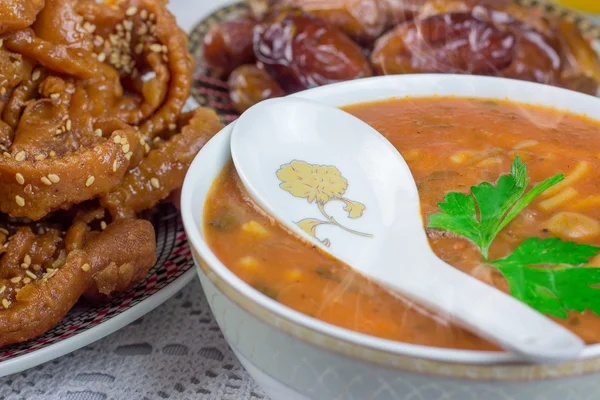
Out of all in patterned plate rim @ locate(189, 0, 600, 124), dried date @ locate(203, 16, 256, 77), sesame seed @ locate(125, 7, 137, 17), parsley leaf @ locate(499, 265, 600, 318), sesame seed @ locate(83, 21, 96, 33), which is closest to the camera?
parsley leaf @ locate(499, 265, 600, 318)

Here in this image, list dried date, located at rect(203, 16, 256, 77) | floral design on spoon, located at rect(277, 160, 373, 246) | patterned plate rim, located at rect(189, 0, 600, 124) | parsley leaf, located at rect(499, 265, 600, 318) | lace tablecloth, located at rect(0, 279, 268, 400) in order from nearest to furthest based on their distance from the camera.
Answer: parsley leaf, located at rect(499, 265, 600, 318) < floral design on spoon, located at rect(277, 160, 373, 246) < lace tablecloth, located at rect(0, 279, 268, 400) < patterned plate rim, located at rect(189, 0, 600, 124) < dried date, located at rect(203, 16, 256, 77)

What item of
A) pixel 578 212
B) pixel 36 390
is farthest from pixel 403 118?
pixel 36 390

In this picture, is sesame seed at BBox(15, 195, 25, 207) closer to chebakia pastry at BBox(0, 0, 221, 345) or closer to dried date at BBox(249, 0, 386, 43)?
chebakia pastry at BBox(0, 0, 221, 345)

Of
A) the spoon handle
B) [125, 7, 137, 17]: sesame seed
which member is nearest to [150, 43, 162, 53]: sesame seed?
[125, 7, 137, 17]: sesame seed

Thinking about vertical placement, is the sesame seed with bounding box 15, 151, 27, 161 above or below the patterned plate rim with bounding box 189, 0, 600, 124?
above

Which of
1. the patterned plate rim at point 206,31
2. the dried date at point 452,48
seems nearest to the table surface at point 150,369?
the patterned plate rim at point 206,31

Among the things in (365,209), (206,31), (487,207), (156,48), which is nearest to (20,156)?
(156,48)

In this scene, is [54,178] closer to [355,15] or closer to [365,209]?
[365,209]

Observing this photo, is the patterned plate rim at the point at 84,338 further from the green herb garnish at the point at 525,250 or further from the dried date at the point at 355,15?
the dried date at the point at 355,15
